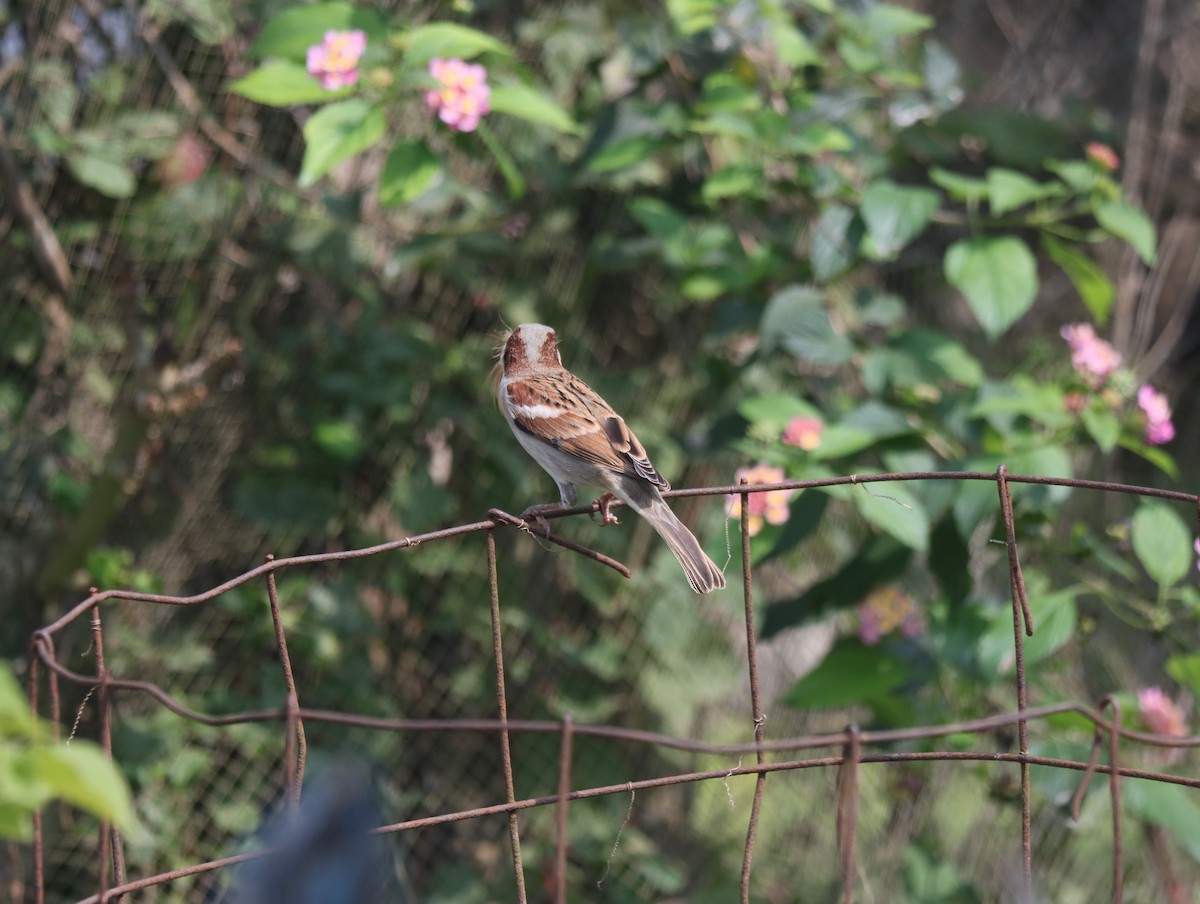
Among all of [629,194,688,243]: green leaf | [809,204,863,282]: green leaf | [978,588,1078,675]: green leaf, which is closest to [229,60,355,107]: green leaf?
[629,194,688,243]: green leaf

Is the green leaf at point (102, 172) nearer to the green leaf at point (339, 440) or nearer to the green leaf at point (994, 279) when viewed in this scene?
the green leaf at point (339, 440)

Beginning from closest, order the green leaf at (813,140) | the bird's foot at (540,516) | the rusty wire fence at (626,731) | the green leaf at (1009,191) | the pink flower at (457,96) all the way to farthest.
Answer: the rusty wire fence at (626,731) < the bird's foot at (540,516) < the pink flower at (457,96) < the green leaf at (1009,191) < the green leaf at (813,140)

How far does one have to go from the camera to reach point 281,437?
10.3 feet

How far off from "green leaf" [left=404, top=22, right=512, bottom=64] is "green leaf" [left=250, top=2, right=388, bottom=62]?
0.10 meters

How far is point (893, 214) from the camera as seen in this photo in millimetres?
2576

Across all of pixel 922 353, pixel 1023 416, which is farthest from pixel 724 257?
pixel 1023 416

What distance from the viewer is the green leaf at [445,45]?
2299 millimetres

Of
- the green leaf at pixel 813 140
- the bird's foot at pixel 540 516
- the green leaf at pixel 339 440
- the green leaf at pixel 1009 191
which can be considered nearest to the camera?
the bird's foot at pixel 540 516

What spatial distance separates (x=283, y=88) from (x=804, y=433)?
48.2 inches

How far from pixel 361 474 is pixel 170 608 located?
0.58 metres

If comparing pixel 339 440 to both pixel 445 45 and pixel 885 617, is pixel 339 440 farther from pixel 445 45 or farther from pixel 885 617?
pixel 885 617

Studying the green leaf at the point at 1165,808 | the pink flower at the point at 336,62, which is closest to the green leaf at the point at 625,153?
the pink flower at the point at 336,62

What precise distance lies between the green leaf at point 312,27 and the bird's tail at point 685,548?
42.2 inches

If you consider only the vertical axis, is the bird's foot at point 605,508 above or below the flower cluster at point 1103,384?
above
